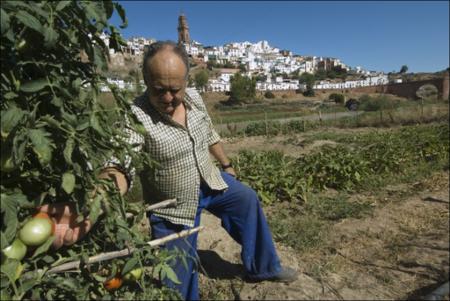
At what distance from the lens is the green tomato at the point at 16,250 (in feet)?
3.92

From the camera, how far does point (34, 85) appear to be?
117cm

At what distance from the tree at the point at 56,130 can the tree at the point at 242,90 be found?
5439 cm

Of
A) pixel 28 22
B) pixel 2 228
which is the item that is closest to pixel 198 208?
pixel 2 228

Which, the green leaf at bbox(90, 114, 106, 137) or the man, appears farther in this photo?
the man

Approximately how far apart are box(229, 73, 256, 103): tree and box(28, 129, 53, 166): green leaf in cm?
5465

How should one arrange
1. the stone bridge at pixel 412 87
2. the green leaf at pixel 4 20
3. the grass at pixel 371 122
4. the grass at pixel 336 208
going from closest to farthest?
1. the green leaf at pixel 4 20
2. the grass at pixel 336 208
3. the grass at pixel 371 122
4. the stone bridge at pixel 412 87

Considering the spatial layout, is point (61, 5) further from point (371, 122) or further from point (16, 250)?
point (371, 122)

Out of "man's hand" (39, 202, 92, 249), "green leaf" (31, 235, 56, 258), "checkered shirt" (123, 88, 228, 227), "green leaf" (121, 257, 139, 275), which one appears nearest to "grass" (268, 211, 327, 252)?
"checkered shirt" (123, 88, 228, 227)

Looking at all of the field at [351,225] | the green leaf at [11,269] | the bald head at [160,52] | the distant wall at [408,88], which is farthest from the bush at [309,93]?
the green leaf at [11,269]

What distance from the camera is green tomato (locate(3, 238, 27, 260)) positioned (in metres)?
1.19

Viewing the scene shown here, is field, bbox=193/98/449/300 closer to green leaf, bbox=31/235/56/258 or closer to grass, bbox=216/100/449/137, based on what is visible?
green leaf, bbox=31/235/56/258

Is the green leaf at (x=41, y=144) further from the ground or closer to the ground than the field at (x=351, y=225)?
further from the ground

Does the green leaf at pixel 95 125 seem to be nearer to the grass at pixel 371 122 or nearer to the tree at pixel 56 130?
the tree at pixel 56 130

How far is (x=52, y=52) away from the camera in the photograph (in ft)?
4.13
